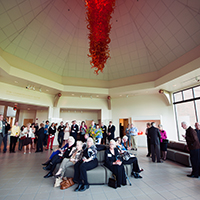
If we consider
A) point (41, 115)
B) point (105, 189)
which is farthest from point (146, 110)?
point (41, 115)

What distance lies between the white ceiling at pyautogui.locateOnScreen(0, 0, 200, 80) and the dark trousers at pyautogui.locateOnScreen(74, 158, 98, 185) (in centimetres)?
711

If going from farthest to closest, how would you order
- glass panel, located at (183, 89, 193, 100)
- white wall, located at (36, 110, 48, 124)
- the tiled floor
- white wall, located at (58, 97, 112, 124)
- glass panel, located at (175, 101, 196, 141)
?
white wall, located at (36, 110, 48, 124) < white wall, located at (58, 97, 112, 124) < glass panel, located at (183, 89, 193, 100) < glass panel, located at (175, 101, 196, 141) < the tiled floor

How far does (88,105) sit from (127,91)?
4031mm

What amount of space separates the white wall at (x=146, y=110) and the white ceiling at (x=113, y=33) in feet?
8.98

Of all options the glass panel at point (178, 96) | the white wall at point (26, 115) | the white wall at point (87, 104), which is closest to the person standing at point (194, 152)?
the glass panel at point (178, 96)

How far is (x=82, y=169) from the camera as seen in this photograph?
3322 mm

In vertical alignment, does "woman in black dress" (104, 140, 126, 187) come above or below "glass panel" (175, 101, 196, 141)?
below

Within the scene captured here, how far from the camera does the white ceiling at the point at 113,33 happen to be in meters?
6.20

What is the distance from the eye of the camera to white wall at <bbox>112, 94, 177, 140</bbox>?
413 inches

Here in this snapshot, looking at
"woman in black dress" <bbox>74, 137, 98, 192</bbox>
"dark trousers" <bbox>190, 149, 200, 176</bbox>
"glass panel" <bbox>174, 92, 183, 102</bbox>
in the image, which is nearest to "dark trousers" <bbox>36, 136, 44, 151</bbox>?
"woman in black dress" <bbox>74, 137, 98, 192</bbox>

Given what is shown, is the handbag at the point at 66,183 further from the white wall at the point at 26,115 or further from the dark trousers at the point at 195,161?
the white wall at the point at 26,115

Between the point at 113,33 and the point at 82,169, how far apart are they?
8.64 m

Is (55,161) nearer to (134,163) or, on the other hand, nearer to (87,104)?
(134,163)

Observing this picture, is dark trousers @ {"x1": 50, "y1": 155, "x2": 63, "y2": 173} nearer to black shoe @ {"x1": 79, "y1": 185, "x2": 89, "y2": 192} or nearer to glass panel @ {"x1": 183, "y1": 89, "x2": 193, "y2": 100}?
black shoe @ {"x1": 79, "y1": 185, "x2": 89, "y2": 192}
